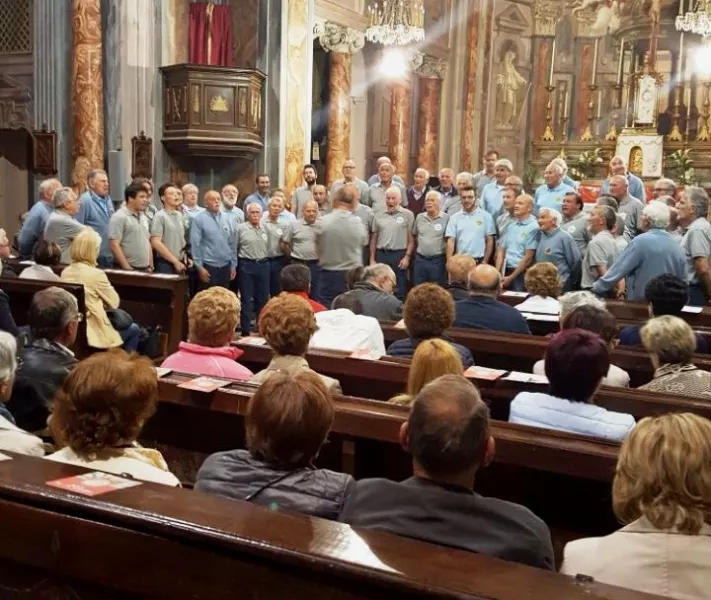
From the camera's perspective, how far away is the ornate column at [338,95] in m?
13.5

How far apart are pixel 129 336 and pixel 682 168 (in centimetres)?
1220

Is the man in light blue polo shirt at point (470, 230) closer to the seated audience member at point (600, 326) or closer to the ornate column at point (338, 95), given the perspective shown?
the seated audience member at point (600, 326)

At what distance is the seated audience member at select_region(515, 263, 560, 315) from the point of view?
18.4ft

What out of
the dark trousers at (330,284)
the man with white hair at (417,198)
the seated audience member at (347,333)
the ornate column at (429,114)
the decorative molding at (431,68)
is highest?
the decorative molding at (431,68)

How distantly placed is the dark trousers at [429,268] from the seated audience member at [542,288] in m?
3.43

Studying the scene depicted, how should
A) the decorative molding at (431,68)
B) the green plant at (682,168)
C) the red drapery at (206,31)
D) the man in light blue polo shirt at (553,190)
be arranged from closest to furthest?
1. the man in light blue polo shirt at (553,190)
2. the red drapery at (206,31)
3. the green plant at (682,168)
4. the decorative molding at (431,68)

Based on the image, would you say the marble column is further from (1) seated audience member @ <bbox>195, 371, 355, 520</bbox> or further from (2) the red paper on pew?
(2) the red paper on pew

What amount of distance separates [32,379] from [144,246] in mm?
4446

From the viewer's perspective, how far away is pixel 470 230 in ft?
28.7

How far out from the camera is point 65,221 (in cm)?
717

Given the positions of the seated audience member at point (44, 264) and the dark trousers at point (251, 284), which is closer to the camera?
the seated audience member at point (44, 264)

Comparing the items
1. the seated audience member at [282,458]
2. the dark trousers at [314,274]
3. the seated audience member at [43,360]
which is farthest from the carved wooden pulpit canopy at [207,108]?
the seated audience member at [282,458]

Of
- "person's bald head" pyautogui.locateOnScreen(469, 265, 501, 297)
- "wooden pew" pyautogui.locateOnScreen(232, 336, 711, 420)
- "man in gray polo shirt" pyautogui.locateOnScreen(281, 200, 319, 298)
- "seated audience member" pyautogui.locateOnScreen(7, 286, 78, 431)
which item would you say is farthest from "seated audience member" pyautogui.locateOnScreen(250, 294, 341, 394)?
"man in gray polo shirt" pyautogui.locateOnScreen(281, 200, 319, 298)

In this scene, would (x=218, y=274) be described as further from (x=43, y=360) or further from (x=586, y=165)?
(x=586, y=165)
